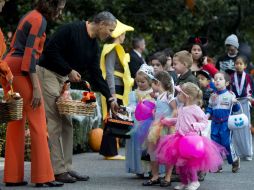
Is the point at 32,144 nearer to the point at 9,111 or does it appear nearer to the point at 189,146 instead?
the point at 9,111

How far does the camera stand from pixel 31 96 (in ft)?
32.5

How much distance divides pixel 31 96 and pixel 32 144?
0.53 metres

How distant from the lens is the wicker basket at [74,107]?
401 inches

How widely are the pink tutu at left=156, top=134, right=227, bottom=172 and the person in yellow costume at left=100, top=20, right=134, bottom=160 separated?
3148mm

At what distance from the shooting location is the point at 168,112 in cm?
1058

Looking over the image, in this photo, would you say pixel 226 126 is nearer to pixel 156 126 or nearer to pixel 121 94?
pixel 121 94

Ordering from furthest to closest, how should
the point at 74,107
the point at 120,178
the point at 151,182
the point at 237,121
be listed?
the point at 237,121, the point at 120,178, the point at 151,182, the point at 74,107

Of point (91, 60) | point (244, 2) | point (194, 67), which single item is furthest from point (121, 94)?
point (244, 2)

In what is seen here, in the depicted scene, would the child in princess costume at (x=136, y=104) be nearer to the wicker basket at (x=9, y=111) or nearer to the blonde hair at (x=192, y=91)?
the blonde hair at (x=192, y=91)

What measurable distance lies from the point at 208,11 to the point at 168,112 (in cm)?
1138

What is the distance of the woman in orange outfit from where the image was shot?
32.0 ft

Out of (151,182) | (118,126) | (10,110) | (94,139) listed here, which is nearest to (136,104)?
(118,126)

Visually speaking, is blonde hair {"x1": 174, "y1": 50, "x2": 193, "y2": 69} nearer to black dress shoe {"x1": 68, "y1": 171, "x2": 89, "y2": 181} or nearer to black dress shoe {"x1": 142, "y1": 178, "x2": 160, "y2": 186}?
black dress shoe {"x1": 142, "y1": 178, "x2": 160, "y2": 186}

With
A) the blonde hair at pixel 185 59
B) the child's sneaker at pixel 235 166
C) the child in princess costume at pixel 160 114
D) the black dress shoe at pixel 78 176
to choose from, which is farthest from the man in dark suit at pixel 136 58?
the black dress shoe at pixel 78 176
